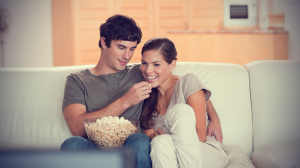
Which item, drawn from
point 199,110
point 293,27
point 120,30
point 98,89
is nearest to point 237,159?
point 199,110

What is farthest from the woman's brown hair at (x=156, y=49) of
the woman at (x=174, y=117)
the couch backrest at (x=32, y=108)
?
the couch backrest at (x=32, y=108)

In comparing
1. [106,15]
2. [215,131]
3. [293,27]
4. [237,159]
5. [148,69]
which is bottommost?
[237,159]

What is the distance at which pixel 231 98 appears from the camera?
172 cm

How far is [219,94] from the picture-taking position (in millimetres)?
1729

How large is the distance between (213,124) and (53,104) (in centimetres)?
101

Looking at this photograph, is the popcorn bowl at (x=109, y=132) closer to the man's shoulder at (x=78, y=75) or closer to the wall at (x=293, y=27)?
the man's shoulder at (x=78, y=75)

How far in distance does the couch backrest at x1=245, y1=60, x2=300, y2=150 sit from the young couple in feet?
1.04

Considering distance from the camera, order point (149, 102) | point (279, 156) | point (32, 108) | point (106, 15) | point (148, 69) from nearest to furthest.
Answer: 1. point (279, 156)
2. point (148, 69)
3. point (149, 102)
4. point (32, 108)
5. point (106, 15)

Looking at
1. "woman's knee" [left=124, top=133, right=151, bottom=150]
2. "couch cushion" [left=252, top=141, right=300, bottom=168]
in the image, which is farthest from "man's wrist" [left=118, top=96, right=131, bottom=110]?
"couch cushion" [left=252, top=141, right=300, bottom=168]

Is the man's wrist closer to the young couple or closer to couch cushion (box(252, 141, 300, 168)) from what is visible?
the young couple

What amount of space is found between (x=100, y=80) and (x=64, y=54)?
3.33m

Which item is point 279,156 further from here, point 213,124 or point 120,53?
point 120,53

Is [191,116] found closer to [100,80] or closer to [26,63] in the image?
[100,80]

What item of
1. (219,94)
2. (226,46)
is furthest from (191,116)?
(226,46)
